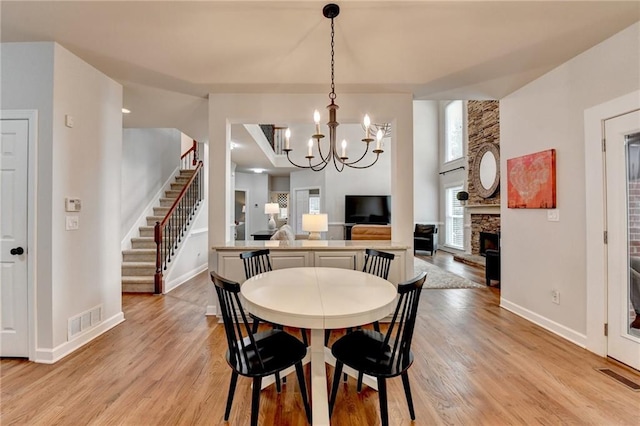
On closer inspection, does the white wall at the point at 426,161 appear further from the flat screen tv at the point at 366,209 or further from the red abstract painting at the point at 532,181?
the red abstract painting at the point at 532,181

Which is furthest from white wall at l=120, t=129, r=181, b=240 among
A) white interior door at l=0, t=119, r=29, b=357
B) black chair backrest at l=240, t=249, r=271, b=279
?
black chair backrest at l=240, t=249, r=271, b=279

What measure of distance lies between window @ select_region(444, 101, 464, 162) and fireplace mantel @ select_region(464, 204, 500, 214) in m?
2.07

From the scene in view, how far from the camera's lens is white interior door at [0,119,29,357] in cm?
243

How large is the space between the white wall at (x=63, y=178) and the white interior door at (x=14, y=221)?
4.5 inches

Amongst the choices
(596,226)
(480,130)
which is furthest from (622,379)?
(480,130)

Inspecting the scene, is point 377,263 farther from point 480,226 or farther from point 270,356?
point 480,226

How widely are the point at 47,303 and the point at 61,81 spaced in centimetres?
189

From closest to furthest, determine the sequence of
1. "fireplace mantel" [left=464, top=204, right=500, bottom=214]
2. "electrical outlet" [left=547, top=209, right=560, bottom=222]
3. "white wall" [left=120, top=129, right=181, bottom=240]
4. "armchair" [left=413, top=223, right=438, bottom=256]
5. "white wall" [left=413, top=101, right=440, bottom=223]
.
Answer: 1. "electrical outlet" [left=547, top=209, right=560, bottom=222]
2. "white wall" [left=120, top=129, right=181, bottom=240]
3. "fireplace mantel" [left=464, top=204, right=500, bottom=214]
4. "armchair" [left=413, top=223, right=438, bottom=256]
5. "white wall" [left=413, top=101, right=440, bottom=223]

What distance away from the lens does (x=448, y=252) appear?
861 cm

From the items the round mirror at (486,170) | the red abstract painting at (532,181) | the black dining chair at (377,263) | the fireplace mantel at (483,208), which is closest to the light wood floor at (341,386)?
the black dining chair at (377,263)

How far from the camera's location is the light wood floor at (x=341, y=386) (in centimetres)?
177

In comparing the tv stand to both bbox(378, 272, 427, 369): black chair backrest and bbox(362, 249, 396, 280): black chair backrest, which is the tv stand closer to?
bbox(362, 249, 396, 280): black chair backrest

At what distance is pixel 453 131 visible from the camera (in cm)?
894

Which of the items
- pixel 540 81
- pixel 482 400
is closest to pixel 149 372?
pixel 482 400
